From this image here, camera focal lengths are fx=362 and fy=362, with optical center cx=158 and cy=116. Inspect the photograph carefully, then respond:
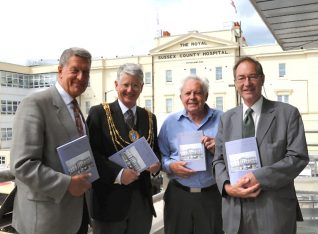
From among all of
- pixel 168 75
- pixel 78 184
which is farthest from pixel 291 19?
pixel 168 75

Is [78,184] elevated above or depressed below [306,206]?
above

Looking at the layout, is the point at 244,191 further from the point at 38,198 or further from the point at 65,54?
the point at 65,54

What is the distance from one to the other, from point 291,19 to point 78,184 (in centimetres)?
411

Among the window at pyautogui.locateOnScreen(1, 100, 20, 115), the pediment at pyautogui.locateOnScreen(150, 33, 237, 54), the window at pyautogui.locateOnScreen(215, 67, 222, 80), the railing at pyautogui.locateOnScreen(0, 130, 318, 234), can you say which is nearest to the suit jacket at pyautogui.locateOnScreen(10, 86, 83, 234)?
the railing at pyautogui.locateOnScreen(0, 130, 318, 234)

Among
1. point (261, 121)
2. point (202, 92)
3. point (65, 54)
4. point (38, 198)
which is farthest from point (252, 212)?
point (65, 54)

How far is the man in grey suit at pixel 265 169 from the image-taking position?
7.42 feet

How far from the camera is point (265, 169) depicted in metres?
2.25

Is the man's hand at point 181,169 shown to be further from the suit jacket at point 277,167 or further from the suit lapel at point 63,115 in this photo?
the suit lapel at point 63,115

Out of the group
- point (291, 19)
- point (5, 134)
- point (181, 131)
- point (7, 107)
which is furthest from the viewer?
point (7, 107)

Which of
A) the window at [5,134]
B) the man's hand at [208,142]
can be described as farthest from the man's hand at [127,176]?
the window at [5,134]

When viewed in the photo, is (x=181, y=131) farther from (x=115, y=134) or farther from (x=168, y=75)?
(x=168, y=75)

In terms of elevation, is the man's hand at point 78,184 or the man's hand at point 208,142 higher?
the man's hand at point 208,142

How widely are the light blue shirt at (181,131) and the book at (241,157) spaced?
57cm

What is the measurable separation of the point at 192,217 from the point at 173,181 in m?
0.33
